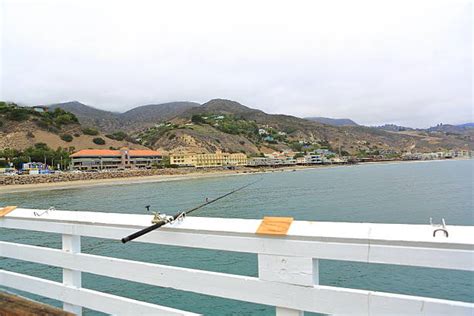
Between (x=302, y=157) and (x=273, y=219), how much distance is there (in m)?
141

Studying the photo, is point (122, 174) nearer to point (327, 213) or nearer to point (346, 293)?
point (327, 213)

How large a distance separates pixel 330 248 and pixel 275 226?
0.28 metres

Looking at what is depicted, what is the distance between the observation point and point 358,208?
72.5 feet

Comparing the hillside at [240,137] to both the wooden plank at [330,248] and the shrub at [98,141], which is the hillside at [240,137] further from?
the wooden plank at [330,248]

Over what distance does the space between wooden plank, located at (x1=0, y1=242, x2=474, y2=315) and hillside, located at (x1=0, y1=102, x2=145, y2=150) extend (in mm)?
96083

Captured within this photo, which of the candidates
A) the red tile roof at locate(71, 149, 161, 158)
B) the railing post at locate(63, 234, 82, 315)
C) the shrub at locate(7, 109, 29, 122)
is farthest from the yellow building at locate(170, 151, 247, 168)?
the railing post at locate(63, 234, 82, 315)

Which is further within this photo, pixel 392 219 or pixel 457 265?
pixel 392 219

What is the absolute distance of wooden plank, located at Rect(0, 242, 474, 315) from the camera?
153cm

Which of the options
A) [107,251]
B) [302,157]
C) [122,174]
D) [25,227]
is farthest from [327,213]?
[302,157]

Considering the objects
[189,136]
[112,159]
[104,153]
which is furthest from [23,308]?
[189,136]

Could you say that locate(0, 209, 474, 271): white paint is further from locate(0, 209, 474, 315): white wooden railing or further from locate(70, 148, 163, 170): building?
locate(70, 148, 163, 170): building

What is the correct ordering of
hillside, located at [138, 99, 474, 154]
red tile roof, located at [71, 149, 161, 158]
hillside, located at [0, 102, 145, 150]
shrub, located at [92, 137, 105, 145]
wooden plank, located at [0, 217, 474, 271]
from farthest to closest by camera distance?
hillside, located at [138, 99, 474, 154] → shrub, located at [92, 137, 105, 145] → hillside, located at [0, 102, 145, 150] → red tile roof, located at [71, 149, 161, 158] → wooden plank, located at [0, 217, 474, 271]

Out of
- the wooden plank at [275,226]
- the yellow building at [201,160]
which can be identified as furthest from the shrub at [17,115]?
the wooden plank at [275,226]

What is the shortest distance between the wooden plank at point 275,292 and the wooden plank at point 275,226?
0.80ft
